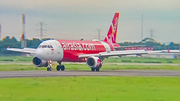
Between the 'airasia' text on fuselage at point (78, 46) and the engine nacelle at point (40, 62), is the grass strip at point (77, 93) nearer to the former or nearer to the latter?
the engine nacelle at point (40, 62)

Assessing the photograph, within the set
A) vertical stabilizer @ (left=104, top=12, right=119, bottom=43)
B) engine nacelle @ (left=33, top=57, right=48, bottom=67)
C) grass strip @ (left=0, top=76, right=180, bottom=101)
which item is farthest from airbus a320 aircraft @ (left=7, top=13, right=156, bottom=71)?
grass strip @ (left=0, top=76, right=180, bottom=101)

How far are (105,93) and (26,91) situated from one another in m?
4.42

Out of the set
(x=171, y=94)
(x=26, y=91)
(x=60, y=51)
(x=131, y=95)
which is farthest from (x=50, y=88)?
(x=60, y=51)

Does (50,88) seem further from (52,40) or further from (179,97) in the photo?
(52,40)

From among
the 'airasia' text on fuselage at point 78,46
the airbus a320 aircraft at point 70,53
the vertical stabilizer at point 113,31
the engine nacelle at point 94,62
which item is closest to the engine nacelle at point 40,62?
the airbus a320 aircraft at point 70,53

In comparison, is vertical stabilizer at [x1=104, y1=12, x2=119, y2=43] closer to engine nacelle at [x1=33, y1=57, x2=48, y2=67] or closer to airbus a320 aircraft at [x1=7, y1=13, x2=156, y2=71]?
airbus a320 aircraft at [x1=7, y1=13, x2=156, y2=71]

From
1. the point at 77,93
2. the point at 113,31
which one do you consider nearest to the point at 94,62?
the point at 113,31

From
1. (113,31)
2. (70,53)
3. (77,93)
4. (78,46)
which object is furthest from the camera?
(113,31)

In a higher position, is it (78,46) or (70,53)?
(78,46)

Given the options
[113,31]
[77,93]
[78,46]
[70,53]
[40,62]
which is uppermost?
[113,31]

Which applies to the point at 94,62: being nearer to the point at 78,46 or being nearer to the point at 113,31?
the point at 78,46

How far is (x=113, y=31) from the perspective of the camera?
64.0 metres

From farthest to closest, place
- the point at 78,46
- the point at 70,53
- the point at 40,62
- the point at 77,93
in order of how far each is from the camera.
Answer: the point at 78,46
the point at 70,53
the point at 40,62
the point at 77,93

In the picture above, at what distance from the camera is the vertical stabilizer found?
208 ft
